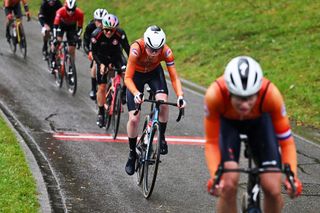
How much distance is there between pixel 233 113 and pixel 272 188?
71 cm

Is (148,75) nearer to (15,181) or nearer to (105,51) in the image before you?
(15,181)

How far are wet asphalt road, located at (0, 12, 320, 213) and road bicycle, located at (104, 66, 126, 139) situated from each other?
29 centimetres

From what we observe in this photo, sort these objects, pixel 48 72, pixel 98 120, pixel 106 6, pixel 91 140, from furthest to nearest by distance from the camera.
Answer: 1. pixel 106 6
2. pixel 48 72
3. pixel 98 120
4. pixel 91 140

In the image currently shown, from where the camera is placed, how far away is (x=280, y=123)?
544cm

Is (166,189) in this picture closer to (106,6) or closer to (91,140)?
(91,140)

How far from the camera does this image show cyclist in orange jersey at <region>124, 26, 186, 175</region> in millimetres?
8133

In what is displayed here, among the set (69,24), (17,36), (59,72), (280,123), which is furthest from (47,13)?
(280,123)

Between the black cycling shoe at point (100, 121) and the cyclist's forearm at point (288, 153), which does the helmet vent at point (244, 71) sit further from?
the black cycling shoe at point (100, 121)

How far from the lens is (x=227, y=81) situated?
16.8 feet

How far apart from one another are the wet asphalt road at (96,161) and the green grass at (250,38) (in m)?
2.11

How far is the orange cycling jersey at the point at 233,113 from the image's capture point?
5.32 metres

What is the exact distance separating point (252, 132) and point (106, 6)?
71.9 feet

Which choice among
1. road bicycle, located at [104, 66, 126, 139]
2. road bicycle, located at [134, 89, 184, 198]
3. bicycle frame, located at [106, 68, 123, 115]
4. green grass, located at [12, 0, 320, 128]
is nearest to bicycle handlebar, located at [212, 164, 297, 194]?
road bicycle, located at [134, 89, 184, 198]

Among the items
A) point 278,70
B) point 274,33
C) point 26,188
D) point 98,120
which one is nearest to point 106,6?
point 274,33
